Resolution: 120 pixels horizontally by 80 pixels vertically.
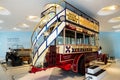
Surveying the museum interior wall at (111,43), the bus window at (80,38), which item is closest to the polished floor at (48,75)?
the bus window at (80,38)

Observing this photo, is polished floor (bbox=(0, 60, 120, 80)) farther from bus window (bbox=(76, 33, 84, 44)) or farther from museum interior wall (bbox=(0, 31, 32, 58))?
museum interior wall (bbox=(0, 31, 32, 58))

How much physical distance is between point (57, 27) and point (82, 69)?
2.44 metres

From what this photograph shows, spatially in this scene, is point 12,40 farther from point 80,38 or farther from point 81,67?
point 81,67

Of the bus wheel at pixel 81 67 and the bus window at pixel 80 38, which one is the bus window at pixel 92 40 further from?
the bus wheel at pixel 81 67

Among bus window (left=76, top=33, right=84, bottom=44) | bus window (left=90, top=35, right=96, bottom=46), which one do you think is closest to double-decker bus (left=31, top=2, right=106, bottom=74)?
bus window (left=76, top=33, right=84, bottom=44)

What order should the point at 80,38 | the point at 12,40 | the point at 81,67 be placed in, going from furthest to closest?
the point at 12,40 → the point at 80,38 → the point at 81,67

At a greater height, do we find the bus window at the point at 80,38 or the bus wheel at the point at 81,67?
the bus window at the point at 80,38

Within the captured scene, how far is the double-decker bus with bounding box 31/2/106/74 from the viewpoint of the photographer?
15.8 feet

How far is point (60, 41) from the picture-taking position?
5.72 m

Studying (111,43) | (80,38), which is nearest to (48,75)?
(80,38)

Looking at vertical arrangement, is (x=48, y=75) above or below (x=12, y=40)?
below

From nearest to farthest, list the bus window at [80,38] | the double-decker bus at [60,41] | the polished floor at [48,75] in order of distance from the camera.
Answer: the double-decker bus at [60,41]
the polished floor at [48,75]
the bus window at [80,38]

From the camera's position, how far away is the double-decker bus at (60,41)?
480 cm

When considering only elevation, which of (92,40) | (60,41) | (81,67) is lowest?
(81,67)
